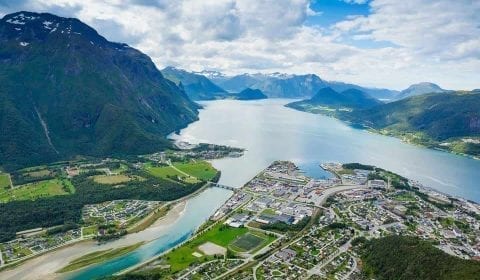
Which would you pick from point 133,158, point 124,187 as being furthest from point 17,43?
point 124,187

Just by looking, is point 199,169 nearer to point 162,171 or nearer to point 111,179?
point 162,171

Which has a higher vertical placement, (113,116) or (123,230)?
(113,116)

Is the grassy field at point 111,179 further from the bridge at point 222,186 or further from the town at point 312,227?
the town at point 312,227

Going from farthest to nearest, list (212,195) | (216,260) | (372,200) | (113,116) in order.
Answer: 1. (113,116)
2. (212,195)
3. (372,200)
4. (216,260)

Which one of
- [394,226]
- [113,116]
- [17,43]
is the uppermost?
[17,43]

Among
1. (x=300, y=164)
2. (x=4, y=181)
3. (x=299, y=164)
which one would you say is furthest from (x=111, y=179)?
(x=300, y=164)

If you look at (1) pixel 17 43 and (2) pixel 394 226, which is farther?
(1) pixel 17 43

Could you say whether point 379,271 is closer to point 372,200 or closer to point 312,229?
point 312,229

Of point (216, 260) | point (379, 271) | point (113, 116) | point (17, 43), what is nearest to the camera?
point (379, 271)

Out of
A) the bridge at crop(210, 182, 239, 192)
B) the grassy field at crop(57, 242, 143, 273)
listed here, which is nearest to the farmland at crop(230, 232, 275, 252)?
the grassy field at crop(57, 242, 143, 273)
